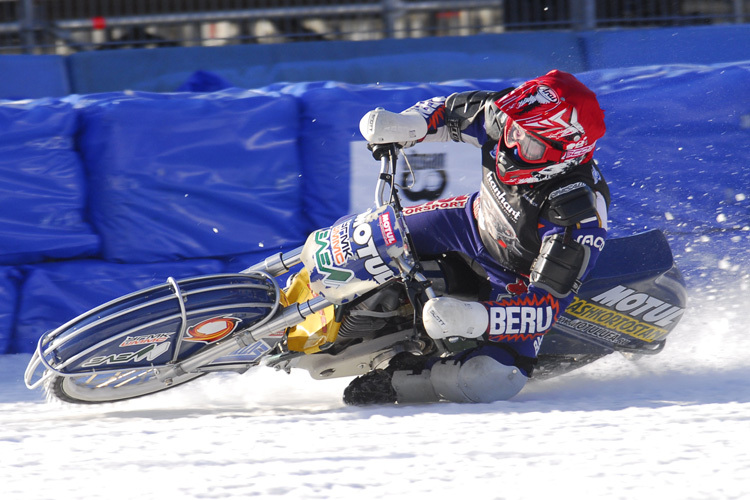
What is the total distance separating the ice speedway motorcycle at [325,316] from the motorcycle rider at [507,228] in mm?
100

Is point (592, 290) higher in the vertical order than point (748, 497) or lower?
higher

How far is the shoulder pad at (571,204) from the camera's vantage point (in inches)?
118

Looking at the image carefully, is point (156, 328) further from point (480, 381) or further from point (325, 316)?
point (480, 381)

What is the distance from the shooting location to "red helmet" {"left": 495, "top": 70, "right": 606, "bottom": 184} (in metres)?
2.98

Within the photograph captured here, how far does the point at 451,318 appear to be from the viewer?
2877mm

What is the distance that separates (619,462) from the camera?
7.95 ft

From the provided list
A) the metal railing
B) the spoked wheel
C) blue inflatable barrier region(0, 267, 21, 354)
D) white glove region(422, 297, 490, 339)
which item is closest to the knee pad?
white glove region(422, 297, 490, 339)

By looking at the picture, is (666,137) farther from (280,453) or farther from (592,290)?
(280,453)

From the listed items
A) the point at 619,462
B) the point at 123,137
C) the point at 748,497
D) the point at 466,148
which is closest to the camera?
the point at 748,497

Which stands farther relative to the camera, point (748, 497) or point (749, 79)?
point (749, 79)

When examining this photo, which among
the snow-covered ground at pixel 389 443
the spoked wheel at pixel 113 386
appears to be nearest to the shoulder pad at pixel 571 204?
the snow-covered ground at pixel 389 443

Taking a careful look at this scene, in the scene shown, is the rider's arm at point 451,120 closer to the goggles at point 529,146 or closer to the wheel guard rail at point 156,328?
the goggles at point 529,146

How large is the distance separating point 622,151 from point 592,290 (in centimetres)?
174

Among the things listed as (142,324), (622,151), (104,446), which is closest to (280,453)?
(104,446)
